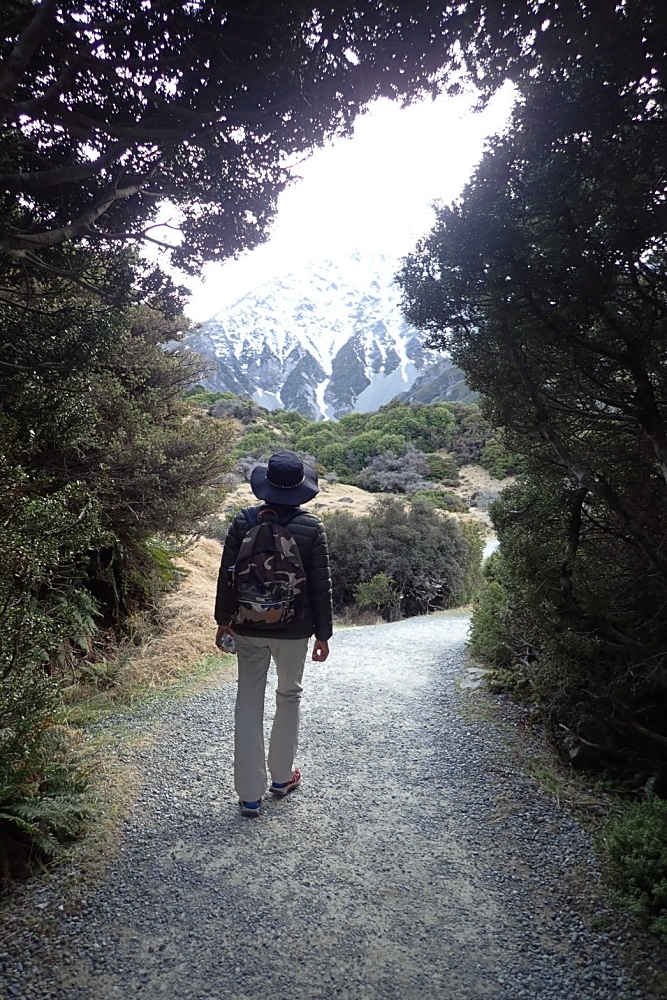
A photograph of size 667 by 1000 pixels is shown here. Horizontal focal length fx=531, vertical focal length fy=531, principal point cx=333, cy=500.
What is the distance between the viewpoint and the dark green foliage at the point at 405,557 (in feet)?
44.7

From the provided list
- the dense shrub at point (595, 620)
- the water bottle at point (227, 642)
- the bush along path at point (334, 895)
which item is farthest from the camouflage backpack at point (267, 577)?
the dense shrub at point (595, 620)

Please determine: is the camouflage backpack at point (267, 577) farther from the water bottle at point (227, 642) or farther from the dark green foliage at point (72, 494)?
the dark green foliage at point (72, 494)

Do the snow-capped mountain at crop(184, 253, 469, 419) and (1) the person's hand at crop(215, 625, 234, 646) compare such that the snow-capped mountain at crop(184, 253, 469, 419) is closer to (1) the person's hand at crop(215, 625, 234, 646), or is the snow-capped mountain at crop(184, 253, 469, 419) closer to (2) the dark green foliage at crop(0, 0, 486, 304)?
(2) the dark green foliage at crop(0, 0, 486, 304)

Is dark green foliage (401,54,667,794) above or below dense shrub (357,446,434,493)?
below

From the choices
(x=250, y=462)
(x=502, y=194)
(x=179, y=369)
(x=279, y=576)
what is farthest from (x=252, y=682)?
(x=250, y=462)

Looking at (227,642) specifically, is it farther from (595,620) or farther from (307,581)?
(595,620)

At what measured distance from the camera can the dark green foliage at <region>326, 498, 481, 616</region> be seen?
13.6 metres

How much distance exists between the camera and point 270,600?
297 cm

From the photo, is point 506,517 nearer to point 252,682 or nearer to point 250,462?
point 252,682

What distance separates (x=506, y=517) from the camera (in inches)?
175

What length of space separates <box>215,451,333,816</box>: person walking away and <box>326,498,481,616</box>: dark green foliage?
1013cm

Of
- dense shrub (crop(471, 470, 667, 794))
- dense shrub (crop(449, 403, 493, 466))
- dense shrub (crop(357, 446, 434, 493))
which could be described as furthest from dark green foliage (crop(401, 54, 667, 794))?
dense shrub (crop(449, 403, 493, 466))

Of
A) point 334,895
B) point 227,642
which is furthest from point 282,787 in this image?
point 227,642

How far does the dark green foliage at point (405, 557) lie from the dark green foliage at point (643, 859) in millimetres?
10256
